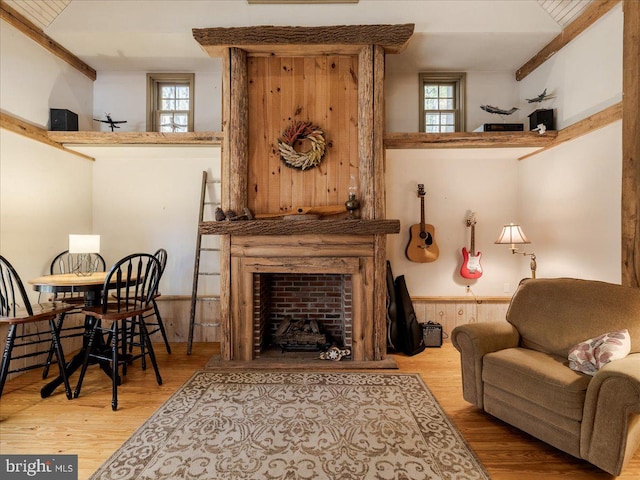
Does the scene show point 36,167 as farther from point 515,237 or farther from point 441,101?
point 515,237

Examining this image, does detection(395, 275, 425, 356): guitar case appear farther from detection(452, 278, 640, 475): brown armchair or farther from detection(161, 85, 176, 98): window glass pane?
detection(161, 85, 176, 98): window glass pane

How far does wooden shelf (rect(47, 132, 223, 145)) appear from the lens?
3.36m

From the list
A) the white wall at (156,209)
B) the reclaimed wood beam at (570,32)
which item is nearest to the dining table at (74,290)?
the white wall at (156,209)

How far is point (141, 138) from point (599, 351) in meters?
4.12

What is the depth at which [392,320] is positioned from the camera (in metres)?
3.54

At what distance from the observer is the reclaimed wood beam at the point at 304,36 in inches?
120

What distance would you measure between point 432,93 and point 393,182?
1167mm

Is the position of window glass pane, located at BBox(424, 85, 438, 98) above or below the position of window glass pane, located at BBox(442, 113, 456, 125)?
above

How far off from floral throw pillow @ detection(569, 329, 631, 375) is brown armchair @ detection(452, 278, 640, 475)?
5 centimetres

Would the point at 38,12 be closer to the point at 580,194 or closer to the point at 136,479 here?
the point at 136,479

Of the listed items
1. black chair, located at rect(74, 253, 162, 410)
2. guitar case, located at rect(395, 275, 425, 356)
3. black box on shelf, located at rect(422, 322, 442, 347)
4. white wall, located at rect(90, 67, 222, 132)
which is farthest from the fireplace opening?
white wall, located at rect(90, 67, 222, 132)

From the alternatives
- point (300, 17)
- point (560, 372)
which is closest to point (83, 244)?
point (300, 17)

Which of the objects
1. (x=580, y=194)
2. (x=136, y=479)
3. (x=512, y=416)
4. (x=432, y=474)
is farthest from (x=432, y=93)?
(x=136, y=479)

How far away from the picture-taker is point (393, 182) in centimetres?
398
